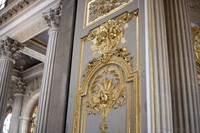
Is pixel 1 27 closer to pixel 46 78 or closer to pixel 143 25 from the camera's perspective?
pixel 46 78

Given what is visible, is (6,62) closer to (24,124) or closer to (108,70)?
(24,124)

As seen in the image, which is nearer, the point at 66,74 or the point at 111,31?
the point at 111,31

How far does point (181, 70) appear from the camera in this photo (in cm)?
344

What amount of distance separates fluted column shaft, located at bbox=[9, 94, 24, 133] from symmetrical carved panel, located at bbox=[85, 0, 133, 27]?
9.26 meters

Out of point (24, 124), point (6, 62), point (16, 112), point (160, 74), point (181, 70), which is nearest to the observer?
point (160, 74)

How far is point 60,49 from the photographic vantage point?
16.7ft

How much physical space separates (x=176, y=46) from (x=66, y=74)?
189 cm

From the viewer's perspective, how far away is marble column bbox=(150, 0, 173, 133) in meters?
2.99

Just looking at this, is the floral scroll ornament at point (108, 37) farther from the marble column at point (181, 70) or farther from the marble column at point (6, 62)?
the marble column at point (6, 62)

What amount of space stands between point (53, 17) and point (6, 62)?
2796 millimetres

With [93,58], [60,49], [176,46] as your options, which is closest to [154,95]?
[176,46]

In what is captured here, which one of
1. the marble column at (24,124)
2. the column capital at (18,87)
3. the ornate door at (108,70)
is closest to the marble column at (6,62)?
the column capital at (18,87)

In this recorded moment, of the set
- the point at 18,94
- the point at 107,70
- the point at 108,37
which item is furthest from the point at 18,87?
the point at 107,70

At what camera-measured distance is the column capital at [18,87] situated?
13.3m
